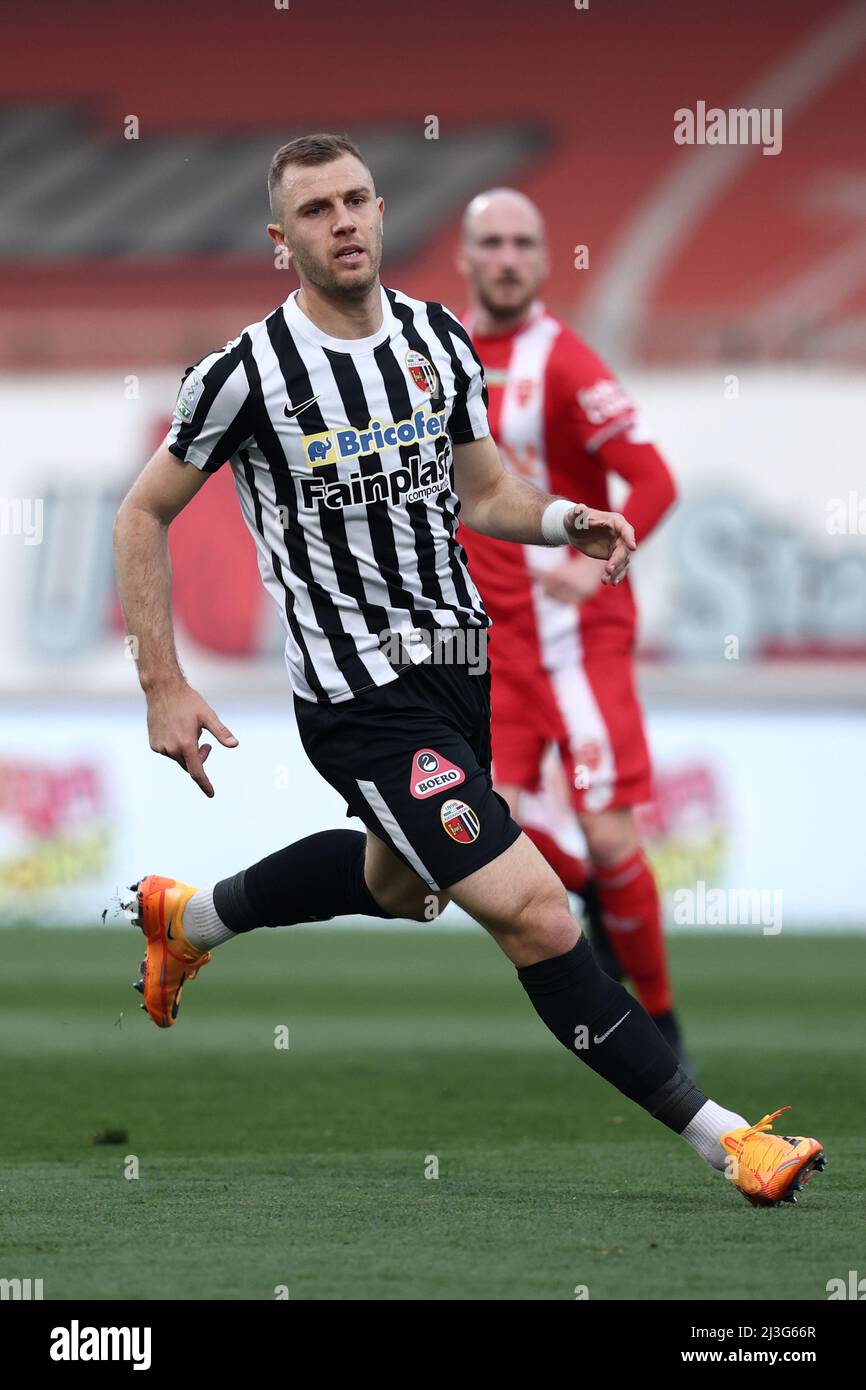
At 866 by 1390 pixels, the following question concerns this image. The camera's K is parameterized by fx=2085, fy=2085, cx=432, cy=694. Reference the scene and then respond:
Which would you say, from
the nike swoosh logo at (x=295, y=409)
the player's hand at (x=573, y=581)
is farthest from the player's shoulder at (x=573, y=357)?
the nike swoosh logo at (x=295, y=409)

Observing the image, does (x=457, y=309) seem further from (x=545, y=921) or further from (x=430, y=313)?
(x=545, y=921)

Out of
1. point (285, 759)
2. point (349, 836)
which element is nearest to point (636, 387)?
point (285, 759)

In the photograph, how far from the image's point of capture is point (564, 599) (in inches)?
234

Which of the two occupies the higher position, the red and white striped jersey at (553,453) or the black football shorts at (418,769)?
the red and white striped jersey at (553,453)

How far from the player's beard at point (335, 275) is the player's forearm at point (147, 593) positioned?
0.57 m

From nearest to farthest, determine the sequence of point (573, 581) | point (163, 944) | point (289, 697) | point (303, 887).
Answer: point (303, 887) → point (163, 944) → point (573, 581) → point (289, 697)

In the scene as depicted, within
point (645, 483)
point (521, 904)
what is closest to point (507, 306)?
point (645, 483)

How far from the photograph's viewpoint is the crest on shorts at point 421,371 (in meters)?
4.24

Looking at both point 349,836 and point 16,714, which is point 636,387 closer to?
point 16,714

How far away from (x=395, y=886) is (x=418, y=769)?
0.52 metres

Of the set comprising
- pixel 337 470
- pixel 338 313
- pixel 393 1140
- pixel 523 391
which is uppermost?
pixel 523 391

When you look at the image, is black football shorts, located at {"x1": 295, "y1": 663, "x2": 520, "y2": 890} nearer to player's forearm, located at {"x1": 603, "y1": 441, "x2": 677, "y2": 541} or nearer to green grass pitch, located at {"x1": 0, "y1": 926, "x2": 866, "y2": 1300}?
green grass pitch, located at {"x1": 0, "y1": 926, "x2": 866, "y2": 1300}

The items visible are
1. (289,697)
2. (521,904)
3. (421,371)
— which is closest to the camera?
(521,904)

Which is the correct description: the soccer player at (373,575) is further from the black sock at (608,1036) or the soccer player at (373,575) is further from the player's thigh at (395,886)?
the player's thigh at (395,886)
